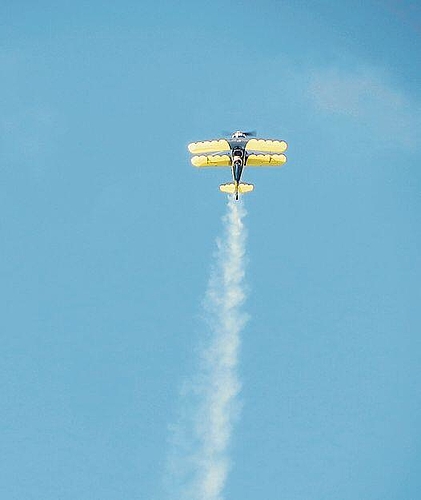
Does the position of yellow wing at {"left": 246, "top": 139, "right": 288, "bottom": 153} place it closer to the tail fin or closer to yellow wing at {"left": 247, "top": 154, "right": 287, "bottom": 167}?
yellow wing at {"left": 247, "top": 154, "right": 287, "bottom": 167}

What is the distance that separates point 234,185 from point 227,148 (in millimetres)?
3393

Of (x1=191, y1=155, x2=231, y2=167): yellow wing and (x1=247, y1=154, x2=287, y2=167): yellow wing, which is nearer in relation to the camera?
(x1=191, y1=155, x2=231, y2=167): yellow wing

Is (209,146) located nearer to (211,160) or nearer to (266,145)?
(211,160)

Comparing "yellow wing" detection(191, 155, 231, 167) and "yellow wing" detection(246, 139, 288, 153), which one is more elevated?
"yellow wing" detection(246, 139, 288, 153)

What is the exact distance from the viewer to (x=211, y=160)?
12038cm

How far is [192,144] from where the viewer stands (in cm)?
12069

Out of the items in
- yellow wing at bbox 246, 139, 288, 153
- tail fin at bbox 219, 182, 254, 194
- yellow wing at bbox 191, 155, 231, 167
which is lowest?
tail fin at bbox 219, 182, 254, 194

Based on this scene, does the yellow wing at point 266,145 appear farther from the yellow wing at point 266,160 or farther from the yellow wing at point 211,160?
the yellow wing at point 211,160

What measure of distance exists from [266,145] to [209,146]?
5166 millimetres

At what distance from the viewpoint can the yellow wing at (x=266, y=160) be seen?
120 meters

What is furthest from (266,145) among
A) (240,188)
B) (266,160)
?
(240,188)

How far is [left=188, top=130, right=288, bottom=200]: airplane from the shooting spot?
119188 millimetres

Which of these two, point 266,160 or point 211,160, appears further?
point 266,160

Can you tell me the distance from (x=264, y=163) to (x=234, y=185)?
3.51m
